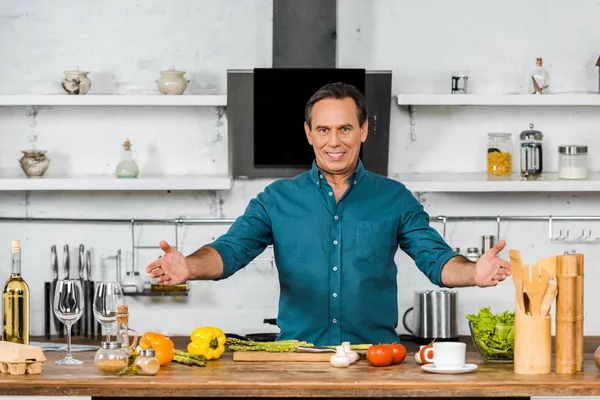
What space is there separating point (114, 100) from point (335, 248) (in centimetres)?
199

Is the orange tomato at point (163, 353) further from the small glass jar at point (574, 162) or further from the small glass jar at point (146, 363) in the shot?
the small glass jar at point (574, 162)

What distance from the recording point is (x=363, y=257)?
321 cm

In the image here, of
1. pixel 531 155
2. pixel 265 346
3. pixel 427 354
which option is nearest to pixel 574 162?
pixel 531 155

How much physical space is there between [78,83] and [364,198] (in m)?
2.16

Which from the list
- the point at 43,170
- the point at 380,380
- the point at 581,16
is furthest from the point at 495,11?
the point at 380,380

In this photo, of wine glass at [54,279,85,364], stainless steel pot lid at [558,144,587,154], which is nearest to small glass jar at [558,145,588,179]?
stainless steel pot lid at [558,144,587,154]

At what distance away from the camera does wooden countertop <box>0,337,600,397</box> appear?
7.84 ft

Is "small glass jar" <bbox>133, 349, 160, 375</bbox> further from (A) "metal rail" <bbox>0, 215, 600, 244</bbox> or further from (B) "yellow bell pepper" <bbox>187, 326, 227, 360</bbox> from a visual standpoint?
(A) "metal rail" <bbox>0, 215, 600, 244</bbox>

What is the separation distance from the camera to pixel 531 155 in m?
4.85

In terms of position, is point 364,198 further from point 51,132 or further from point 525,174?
point 51,132

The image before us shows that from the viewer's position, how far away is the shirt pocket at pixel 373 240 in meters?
3.22

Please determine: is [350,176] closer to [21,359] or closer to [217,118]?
[21,359]

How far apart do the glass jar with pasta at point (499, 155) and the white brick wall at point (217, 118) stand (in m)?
0.11

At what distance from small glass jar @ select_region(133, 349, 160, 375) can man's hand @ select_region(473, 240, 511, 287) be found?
94 centimetres
